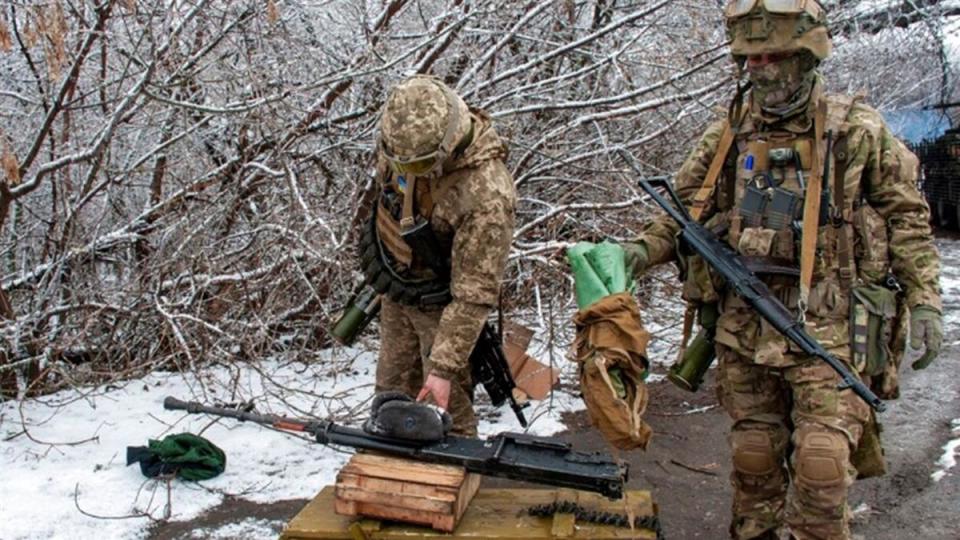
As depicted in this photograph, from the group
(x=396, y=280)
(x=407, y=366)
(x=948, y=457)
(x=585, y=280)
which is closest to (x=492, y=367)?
(x=407, y=366)

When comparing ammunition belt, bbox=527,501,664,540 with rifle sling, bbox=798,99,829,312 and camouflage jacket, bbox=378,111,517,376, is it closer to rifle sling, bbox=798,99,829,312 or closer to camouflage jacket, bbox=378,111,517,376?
camouflage jacket, bbox=378,111,517,376

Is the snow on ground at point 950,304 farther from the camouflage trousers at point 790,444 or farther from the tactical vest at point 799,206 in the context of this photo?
the tactical vest at point 799,206

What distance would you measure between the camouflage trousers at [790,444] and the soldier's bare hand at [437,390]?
3.30ft

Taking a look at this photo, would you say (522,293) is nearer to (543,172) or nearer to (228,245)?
(543,172)

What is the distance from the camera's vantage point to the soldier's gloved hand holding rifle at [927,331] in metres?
3.19

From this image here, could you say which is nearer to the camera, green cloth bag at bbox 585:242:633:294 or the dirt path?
green cloth bag at bbox 585:242:633:294

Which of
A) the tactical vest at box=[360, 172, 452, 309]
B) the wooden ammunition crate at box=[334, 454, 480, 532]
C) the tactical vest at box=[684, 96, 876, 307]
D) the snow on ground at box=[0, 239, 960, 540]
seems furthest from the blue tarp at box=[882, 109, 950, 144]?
the wooden ammunition crate at box=[334, 454, 480, 532]

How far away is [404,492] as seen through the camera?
3002 mm

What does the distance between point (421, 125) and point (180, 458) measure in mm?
2232

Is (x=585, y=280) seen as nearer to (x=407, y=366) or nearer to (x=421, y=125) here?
(x=421, y=125)

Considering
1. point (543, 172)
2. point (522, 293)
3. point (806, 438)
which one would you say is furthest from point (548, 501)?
point (543, 172)

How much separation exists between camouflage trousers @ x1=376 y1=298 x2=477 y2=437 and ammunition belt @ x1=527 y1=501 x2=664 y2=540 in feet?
2.49

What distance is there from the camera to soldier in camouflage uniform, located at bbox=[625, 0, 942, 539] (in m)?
3.21

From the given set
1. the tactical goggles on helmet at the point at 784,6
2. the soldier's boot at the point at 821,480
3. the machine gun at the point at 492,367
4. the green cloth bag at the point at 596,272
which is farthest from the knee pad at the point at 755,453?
the tactical goggles on helmet at the point at 784,6
